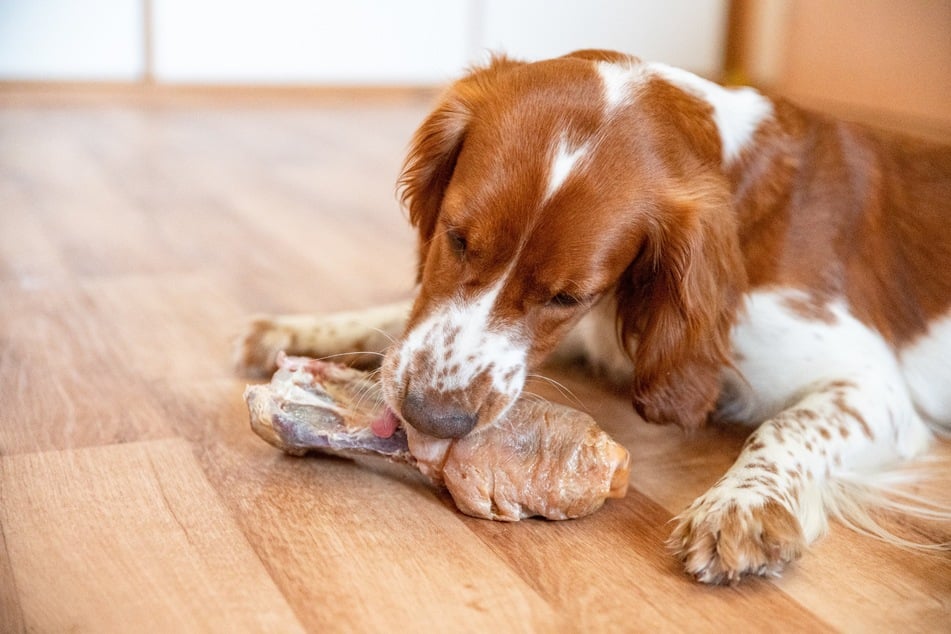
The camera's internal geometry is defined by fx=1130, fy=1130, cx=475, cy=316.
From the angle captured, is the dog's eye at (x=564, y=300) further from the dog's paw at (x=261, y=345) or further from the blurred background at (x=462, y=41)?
the blurred background at (x=462, y=41)

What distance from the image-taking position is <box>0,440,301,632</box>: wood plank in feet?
5.30

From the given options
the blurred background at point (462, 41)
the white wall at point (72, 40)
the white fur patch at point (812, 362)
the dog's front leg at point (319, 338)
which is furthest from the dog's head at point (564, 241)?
the white wall at point (72, 40)

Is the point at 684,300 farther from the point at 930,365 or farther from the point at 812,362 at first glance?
the point at 930,365

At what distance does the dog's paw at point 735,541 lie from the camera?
5.95ft

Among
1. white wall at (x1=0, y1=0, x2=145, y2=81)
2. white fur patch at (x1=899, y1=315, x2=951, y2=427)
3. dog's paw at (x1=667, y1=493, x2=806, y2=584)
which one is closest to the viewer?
dog's paw at (x1=667, y1=493, x2=806, y2=584)

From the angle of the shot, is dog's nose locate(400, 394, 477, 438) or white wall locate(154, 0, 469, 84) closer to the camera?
dog's nose locate(400, 394, 477, 438)

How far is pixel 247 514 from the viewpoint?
193cm

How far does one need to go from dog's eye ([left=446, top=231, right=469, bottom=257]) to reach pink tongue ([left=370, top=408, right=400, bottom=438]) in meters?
0.31

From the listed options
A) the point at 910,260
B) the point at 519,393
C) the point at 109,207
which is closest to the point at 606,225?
the point at 519,393

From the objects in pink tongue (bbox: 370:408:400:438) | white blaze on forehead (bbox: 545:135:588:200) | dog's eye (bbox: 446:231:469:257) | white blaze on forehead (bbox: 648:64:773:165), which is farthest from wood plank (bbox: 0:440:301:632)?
white blaze on forehead (bbox: 648:64:773:165)

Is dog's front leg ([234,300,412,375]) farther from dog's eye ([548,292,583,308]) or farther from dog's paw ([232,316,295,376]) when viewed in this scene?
dog's eye ([548,292,583,308])

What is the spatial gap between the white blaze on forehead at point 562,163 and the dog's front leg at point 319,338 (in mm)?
724

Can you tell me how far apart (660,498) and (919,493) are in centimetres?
54

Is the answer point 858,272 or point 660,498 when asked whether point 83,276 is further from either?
point 858,272
